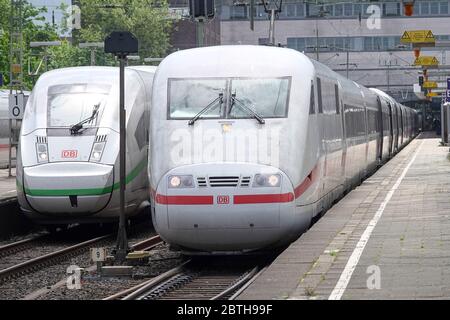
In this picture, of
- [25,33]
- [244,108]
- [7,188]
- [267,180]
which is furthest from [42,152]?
[25,33]

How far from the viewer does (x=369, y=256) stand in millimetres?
12383

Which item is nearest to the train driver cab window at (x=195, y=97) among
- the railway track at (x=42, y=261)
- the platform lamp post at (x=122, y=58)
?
the platform lamp post at (x=122, y=58)

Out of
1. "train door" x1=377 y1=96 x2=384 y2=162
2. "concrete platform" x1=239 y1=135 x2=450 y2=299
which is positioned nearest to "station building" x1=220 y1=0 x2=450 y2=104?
"train door" x1=377 y1=96 x2=384 y2=162

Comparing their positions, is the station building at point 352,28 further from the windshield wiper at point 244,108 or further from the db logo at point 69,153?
the windshield wiper at point 244,108

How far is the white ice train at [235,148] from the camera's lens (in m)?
13.6

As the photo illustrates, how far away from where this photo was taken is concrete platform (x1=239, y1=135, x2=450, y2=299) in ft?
32.7

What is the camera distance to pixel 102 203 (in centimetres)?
1781

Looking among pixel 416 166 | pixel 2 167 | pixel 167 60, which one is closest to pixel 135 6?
pixel 2 167

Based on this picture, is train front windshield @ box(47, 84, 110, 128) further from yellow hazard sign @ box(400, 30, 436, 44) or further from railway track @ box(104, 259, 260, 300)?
yellow hazard sign @ box(400, 30, 436, 44)

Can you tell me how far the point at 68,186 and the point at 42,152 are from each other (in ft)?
2.61

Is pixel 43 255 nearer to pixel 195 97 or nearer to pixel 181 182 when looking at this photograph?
pixel 195 97

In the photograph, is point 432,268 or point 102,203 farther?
point 102,203

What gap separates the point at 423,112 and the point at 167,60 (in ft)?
331

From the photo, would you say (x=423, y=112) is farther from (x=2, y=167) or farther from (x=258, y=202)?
(x=258, y=202)
